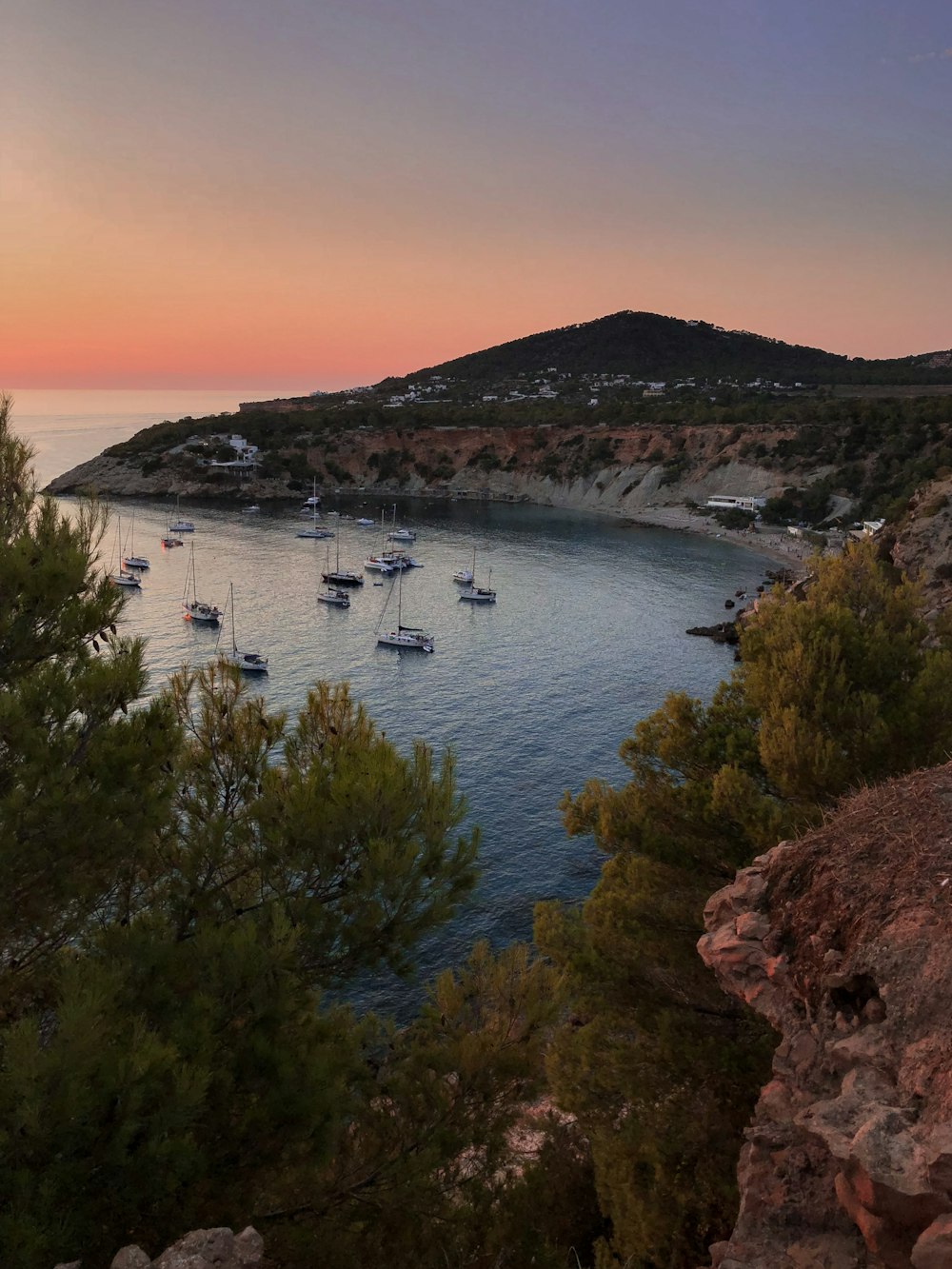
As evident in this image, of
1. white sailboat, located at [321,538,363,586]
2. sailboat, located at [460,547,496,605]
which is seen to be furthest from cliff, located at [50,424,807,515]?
white sailboat, located at [321,538,363,586]

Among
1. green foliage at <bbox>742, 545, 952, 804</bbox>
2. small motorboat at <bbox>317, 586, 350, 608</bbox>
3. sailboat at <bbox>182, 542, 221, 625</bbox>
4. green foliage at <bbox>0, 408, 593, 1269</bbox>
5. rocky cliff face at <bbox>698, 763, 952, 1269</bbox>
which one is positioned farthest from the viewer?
small motorboat at <bbox>317, 586, 350, 608</bbox>

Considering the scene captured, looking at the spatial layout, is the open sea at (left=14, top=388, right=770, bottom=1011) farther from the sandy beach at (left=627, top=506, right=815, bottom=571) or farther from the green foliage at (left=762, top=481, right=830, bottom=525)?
the green foliage at (left=762, top=481, right=830, bottom=525)

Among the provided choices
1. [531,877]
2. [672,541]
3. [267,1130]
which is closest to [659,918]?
[267,1130]

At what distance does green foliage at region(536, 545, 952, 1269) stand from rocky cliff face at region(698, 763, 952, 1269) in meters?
3.33

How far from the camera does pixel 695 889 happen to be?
1269 centimetres

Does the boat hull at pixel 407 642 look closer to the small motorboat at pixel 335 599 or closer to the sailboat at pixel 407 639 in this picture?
the sailboat at pixel 407 639

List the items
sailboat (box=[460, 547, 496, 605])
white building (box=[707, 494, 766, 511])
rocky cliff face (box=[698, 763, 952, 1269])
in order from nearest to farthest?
rocky cliff face (box=[698, 763, 952, 1269]) < sailboat (box=[460, 547, 496, 605]) < white building (box=[707, 494, 766, 511])

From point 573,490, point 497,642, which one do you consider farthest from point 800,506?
point 497,642

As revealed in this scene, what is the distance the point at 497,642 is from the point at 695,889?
1811 inches

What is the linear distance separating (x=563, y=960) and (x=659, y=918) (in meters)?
1.61

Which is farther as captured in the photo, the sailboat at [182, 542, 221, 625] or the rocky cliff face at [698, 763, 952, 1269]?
the sailboat at [182, 542, 221, 625]

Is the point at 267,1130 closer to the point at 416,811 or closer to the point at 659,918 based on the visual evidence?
the point at 416,811

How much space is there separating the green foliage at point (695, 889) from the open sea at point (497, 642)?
8.37m

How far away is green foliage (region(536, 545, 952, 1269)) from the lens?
11359 millimetres
